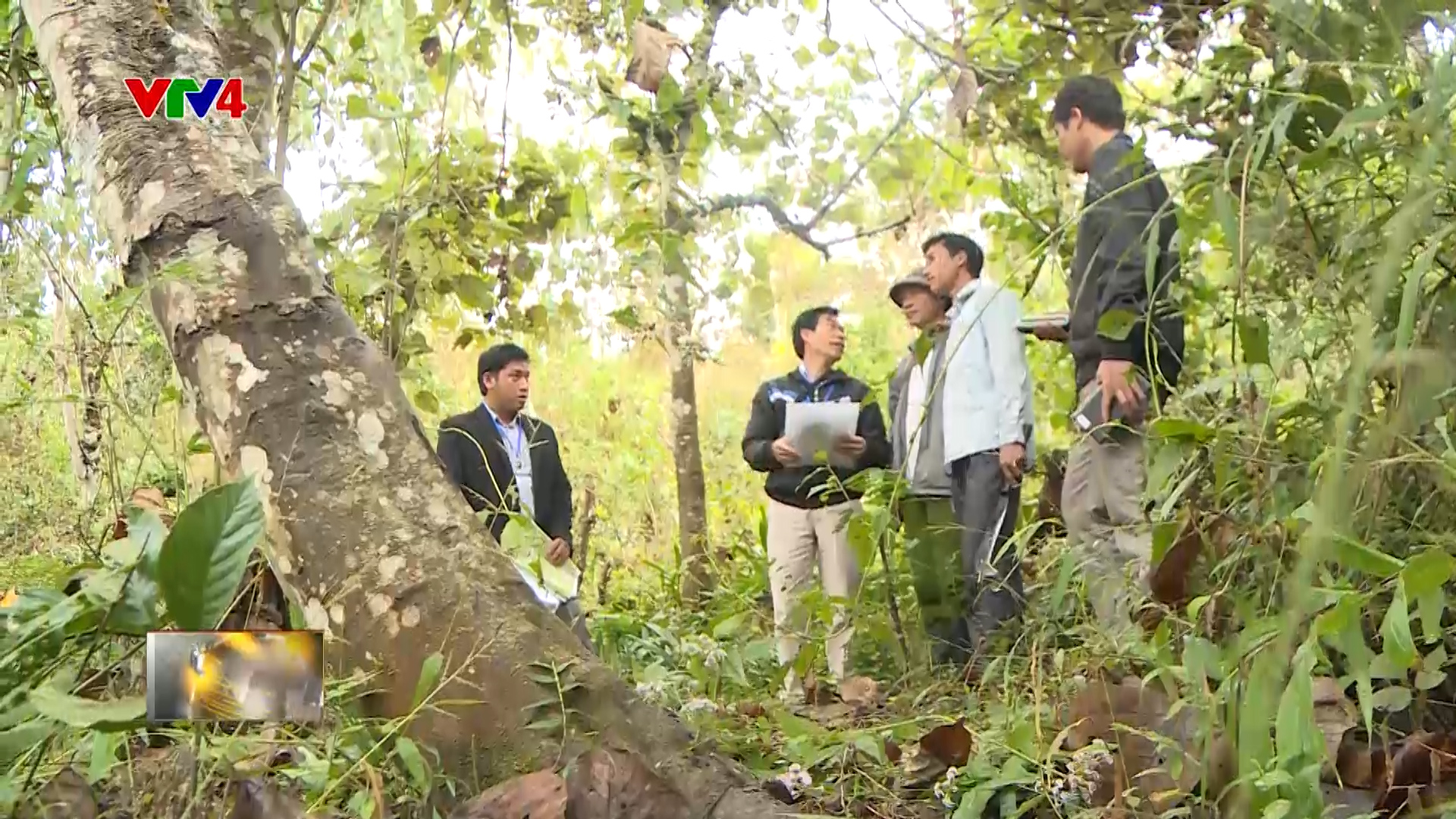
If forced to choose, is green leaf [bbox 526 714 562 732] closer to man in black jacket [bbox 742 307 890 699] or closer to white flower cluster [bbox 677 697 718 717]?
white flower cluster [bbox 677 697 718 717]

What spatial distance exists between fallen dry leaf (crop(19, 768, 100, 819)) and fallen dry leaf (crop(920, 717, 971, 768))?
26.7 inches

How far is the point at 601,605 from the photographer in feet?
12.4

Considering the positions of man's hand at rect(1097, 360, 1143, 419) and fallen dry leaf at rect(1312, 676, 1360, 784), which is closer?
fallen dry leaf at rect(1312, 676, 1360, 784)

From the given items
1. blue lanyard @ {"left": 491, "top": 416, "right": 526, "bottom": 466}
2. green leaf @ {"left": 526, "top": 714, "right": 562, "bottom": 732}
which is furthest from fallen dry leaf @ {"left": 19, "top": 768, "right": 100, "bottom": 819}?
blue lanyard @ {"left": 491, "top": 416, "right": 526, "bottom": 466}

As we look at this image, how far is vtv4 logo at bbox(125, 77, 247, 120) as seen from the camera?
122 centimetres

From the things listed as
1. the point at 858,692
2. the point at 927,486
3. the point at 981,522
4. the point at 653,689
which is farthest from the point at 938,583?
the point at 653,689

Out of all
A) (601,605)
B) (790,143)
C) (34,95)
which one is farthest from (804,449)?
(34,95)

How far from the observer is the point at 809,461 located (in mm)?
2973

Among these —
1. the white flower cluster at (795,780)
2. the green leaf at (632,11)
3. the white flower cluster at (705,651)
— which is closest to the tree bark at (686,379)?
the green leaf at (632,11)

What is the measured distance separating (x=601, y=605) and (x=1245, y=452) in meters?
2.99

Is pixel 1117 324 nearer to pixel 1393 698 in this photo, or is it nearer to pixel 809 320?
pixel 1393 698

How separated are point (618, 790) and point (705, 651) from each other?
94 centimetres

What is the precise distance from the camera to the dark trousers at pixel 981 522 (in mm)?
2334

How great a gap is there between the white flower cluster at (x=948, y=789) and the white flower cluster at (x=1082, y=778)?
93 mm
